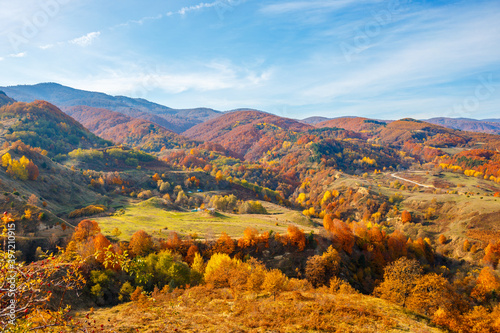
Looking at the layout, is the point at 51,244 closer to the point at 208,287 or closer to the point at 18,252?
the point at 18,252

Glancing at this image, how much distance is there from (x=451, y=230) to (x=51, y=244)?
189 m

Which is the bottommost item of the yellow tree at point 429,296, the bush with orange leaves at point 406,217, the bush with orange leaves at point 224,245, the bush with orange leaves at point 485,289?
the bush with orange leaves at point 485,289

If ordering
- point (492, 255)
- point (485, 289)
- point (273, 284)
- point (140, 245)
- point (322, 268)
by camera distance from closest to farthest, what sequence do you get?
point (273, 284) → point (140, 245) → point (322, 268) → point (485, 289) → point (492, 255)

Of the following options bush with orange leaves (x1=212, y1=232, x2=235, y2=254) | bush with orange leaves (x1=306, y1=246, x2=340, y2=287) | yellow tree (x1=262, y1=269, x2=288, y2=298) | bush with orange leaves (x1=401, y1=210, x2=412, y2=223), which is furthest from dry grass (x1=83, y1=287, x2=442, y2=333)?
bush with orange leaves (x1=401, y1=210, x2=412, y2=223)

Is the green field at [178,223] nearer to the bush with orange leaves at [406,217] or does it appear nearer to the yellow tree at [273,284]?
the yellow tree at [273,284]

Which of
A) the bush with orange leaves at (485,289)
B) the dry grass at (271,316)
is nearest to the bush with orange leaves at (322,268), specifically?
the dry grass at (271,316)

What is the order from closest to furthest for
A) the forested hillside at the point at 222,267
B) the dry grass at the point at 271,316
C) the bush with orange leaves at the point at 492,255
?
the forested hillside at the point at 222,267 → the dry grass at the point at 271,316 → the bush with orange leaves at the point at 492,255

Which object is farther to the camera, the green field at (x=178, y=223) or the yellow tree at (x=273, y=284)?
the green field at (x=178, y=223)

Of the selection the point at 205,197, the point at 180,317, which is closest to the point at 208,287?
the point at 180,317

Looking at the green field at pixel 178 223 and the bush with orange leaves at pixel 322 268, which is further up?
the green field at pixel 178 223

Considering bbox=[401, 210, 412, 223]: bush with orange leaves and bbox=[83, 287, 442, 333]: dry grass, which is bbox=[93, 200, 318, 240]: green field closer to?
bbox=[83, 287, 442, 333]: dry grass

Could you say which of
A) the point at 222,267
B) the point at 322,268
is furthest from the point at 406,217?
the point at 222,267

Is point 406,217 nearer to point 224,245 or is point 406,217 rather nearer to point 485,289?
point 485,289

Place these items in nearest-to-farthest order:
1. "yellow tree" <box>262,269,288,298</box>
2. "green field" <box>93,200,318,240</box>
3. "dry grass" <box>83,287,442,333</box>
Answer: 1. "dry grass" <box>83,287,442,333</box>
2. "yellow tree" <box>262,269,288,298</box>
3. "green field" <box>93,200,318,240</box>
